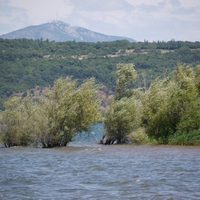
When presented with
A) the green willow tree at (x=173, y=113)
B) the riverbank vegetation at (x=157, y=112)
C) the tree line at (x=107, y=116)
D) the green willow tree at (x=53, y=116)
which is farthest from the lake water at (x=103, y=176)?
the green willow tree at (x=53, y=116)

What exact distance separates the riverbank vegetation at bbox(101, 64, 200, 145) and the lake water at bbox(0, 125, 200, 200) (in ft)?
17.3

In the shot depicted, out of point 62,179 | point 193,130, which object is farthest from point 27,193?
point 193,130

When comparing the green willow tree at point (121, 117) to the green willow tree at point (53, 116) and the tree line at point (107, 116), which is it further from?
the green willow tree at point (53, 116)

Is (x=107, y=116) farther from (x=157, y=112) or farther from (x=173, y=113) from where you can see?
(x=173, y=113)

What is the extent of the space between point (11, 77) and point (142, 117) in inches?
5338

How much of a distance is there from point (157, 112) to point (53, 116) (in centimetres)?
1039

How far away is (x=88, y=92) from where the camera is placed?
47.7 meters

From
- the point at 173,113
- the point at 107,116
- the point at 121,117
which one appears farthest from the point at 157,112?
the point at 107,116

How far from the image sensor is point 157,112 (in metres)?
45.0

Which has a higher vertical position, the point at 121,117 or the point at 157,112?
the point at 157,112

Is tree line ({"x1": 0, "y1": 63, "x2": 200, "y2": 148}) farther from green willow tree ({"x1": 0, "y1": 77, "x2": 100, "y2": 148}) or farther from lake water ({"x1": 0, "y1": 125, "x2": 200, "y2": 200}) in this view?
lake water ({"x1": 0, "y1": 125, "x2": 200, "y2": 200})

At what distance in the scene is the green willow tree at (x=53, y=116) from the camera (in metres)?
45.5

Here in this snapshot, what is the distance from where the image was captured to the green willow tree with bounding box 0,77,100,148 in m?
45.5

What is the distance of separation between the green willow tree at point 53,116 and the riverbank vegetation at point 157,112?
9.73ft
